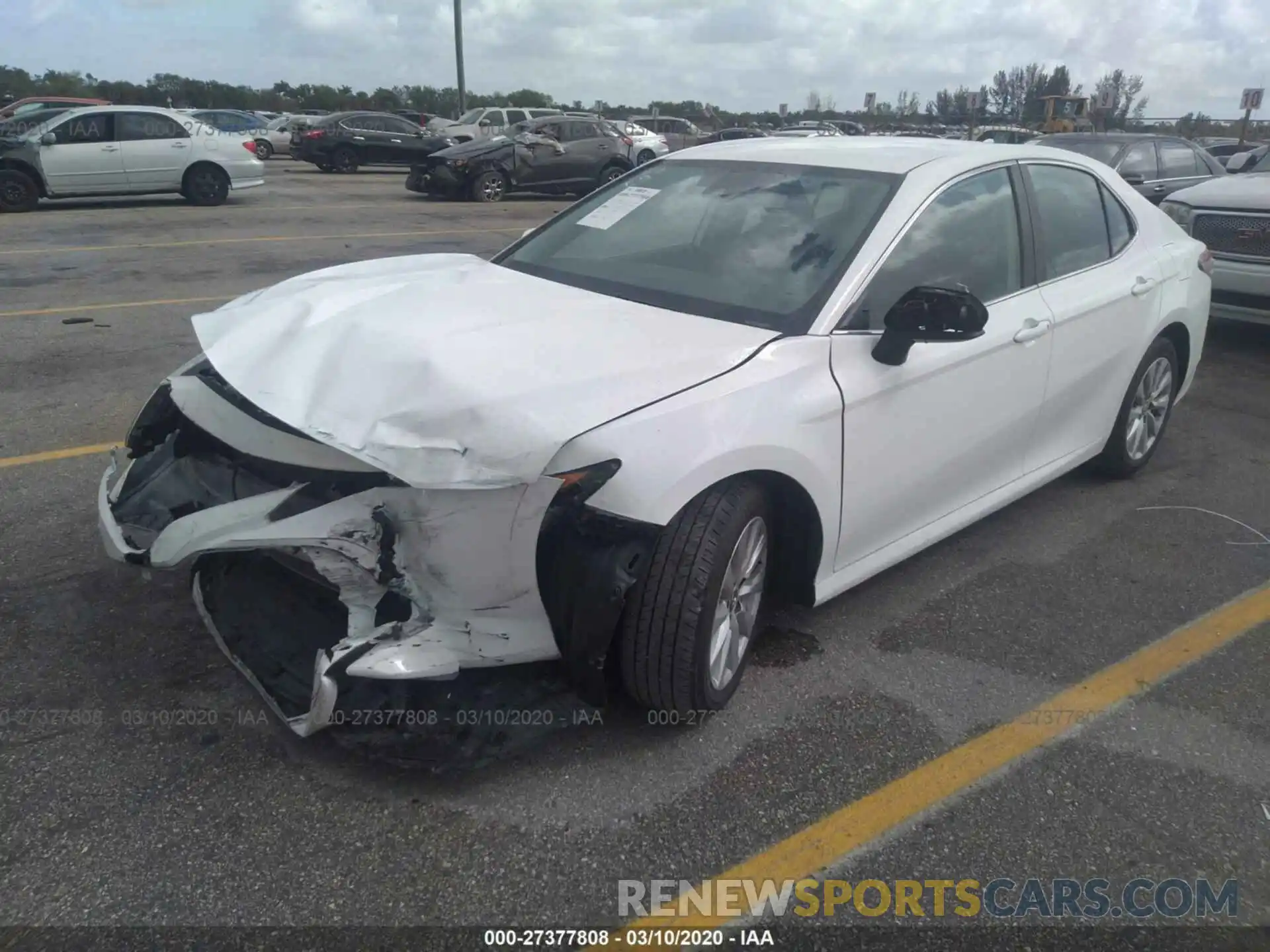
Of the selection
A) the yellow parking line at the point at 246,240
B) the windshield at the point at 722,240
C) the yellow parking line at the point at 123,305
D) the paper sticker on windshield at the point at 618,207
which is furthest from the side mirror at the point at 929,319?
the yellow parking line at the point at 246,240

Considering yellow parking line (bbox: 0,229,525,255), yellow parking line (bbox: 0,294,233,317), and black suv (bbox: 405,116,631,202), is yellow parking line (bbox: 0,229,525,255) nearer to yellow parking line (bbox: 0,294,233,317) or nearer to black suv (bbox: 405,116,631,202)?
yellow parking line (bbox: 0,294,233,317)

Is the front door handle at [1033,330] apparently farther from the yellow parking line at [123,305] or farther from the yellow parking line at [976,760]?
the yellow parking line at [123,305]

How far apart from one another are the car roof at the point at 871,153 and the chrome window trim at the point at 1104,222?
0.09ft

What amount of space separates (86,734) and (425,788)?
3.31 feet

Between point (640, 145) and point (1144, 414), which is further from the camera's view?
point (640, 145)

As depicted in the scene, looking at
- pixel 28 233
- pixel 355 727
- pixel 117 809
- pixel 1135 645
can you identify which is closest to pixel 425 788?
pixel 355 727

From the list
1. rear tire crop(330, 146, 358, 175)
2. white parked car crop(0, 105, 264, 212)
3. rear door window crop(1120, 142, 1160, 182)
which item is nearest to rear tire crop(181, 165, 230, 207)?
white parked car crop(0, 105, 264, 212)

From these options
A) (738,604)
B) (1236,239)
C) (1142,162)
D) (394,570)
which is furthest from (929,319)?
(1142,162)

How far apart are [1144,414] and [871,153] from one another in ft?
6.93

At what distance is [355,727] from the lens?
2713 millimetres

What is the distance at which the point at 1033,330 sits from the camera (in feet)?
12.1

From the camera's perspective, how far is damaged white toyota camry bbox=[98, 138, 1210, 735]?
2.48 meters

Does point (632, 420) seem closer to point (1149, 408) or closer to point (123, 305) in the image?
point (1149, 408)

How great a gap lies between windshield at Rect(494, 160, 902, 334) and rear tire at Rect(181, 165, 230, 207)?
45.5 feet
